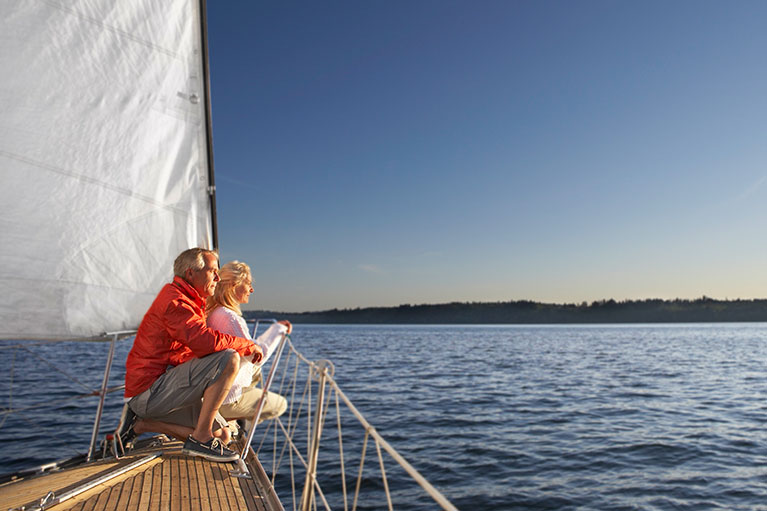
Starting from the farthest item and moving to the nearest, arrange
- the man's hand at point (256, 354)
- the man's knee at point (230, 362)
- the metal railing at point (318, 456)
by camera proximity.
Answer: the man's hand at point (256, 354), the man's knee at point (230, 362), the metal railing at point (318, 456)

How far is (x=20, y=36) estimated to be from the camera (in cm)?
388

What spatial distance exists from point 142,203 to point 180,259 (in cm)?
132

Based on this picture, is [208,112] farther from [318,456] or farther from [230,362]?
[318,456]

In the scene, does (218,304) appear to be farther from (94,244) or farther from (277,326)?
(94,244)

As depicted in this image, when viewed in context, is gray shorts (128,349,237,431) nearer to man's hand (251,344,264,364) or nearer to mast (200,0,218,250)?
man's hand (251,344,264,364)

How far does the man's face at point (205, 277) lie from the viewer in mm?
3545

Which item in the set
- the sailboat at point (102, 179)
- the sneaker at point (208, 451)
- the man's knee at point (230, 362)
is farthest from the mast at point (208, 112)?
the sneaker at point (208, 451)

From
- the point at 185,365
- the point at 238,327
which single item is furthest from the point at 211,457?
the point at 238,327

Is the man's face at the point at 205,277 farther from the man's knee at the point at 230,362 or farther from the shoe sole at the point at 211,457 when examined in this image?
the shoe sole at the point at 211,457

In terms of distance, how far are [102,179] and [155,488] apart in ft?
8.56

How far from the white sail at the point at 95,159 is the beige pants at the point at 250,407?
1234 millimetres

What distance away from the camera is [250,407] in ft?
13.2

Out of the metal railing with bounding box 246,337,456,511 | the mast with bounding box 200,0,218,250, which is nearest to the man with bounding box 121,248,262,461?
the metal railing with bounding box 246,337,456,511

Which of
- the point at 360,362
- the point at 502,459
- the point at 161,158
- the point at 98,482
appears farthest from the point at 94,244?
the point at 360,362
